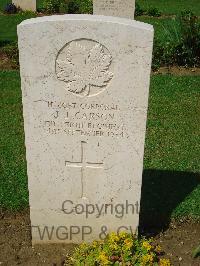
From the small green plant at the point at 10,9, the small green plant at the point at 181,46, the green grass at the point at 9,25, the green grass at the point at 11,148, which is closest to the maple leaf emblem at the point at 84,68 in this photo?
the green grass at the point at 11,148

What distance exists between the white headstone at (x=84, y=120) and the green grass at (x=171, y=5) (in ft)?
46.6

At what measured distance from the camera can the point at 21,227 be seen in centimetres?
438

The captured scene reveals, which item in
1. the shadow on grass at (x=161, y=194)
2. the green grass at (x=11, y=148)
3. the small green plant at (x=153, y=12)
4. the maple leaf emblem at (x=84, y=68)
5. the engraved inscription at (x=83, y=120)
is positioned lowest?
the small green plant at (x=153, y=12)

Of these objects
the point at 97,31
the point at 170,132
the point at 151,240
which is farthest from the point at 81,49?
the point at 170,132

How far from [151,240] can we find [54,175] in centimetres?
105

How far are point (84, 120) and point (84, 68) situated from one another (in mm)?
436

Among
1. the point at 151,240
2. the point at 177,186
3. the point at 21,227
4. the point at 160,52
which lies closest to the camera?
the point at 151,240

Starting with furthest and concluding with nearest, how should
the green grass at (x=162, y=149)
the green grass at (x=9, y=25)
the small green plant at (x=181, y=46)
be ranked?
the green grass at (x=9, y=25) < the small green plant at (x=181, y=46) < the green grass at (x=162, y=149)

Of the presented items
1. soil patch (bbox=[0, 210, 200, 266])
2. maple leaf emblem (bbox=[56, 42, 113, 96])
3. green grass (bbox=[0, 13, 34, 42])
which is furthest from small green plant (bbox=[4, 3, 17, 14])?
maple leaf emblem (bbox=[56, 42, 113, 96])

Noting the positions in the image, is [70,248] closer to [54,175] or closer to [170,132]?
[54,175]

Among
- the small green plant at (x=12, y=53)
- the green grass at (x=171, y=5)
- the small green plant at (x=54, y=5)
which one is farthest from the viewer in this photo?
the green grass at (x=171, y=5)

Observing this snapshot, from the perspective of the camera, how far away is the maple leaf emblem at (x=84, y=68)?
3256mm

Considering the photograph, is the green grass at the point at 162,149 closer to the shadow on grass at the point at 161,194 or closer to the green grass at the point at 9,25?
the shadow on grass at the point at 161,194

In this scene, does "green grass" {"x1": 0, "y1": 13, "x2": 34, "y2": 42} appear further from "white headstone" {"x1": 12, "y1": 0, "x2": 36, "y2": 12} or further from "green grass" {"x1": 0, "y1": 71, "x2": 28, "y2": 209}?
"green grass" {"x1": 0, "y1": 71, "x2": 28, "y2": 209}
